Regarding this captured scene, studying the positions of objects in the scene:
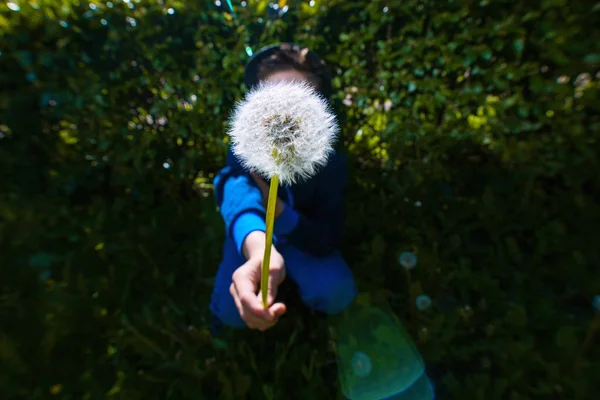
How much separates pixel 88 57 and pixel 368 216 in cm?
181

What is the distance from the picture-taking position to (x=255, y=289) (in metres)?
1.22

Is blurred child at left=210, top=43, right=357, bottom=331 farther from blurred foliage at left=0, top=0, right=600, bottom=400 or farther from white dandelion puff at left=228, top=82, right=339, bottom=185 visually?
white dandelion puff at left=228, top=82, right=339, bottom=185

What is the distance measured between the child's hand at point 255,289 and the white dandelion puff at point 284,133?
42cm

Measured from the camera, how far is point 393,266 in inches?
77.8

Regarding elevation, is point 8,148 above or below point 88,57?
below

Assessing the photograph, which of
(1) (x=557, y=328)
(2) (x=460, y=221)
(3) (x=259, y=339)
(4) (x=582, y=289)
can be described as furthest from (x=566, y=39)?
(3) (x=259, y=339)

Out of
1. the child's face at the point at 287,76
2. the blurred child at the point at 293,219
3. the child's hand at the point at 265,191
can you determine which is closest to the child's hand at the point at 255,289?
the blurred child at the point at 293,219

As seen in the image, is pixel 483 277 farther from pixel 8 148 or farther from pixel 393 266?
pixel 8 148

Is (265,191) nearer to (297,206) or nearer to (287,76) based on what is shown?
(297,206)

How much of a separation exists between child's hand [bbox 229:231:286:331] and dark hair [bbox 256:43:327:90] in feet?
2.00

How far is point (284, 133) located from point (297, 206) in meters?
0.86

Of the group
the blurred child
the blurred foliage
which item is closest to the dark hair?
the blurred child

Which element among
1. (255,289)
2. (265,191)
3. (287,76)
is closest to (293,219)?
(265,191)

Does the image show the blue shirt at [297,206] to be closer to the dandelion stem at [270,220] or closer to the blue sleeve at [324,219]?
the blue sleeve at [324,219]
